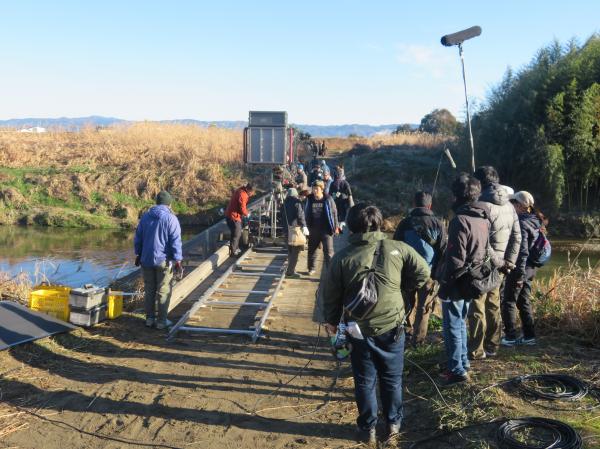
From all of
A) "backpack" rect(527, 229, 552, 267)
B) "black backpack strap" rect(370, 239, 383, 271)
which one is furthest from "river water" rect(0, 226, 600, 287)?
"black backpack strap" rect(370, 239, 383, 271)

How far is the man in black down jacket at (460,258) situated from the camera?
4.73 metres

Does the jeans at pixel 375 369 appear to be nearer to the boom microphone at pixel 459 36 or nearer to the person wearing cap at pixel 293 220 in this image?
the boom microphone at pixel 459 36

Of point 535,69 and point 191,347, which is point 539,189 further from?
point 191,347

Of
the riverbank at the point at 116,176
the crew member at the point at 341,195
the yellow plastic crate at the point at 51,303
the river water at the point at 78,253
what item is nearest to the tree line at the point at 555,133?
the river water at the point at 78,253

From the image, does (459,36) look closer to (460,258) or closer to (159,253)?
(460,258)

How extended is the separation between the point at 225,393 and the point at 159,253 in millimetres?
2299

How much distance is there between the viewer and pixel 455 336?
4.74 metres

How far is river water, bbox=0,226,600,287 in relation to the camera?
48.6 feet

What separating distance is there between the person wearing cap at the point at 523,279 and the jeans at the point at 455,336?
1.19 meters

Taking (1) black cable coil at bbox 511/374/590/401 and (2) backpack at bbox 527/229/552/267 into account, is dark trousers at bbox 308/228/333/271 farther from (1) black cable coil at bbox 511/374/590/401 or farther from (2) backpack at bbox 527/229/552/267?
(1) black cable coil at bbox 511/374/590/401

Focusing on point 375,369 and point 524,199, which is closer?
point 375,369

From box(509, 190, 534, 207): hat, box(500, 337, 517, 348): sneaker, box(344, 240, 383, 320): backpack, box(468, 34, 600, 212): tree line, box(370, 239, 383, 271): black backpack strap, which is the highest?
box(468, 34, 600, 212): tree line

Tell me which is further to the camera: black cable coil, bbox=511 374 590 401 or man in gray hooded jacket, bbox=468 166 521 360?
man in gray hooded jacket, bbox=468 166 521 360

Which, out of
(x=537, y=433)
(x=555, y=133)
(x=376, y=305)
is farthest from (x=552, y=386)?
(x=555, y=133)
